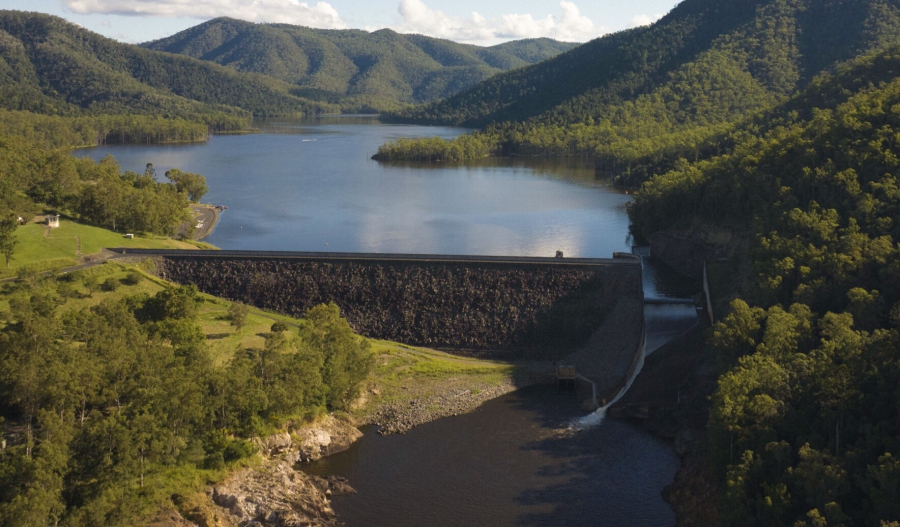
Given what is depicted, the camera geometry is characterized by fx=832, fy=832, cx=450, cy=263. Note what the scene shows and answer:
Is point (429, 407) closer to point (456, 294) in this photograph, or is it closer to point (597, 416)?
point (597, 416)

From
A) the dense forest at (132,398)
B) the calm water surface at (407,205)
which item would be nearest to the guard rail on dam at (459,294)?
the dense forest at (132,398)

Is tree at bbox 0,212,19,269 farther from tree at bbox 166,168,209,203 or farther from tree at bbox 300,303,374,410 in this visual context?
tree at bbox 166,168,209,203

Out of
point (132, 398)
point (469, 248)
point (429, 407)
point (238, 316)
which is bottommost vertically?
point (429, 407)

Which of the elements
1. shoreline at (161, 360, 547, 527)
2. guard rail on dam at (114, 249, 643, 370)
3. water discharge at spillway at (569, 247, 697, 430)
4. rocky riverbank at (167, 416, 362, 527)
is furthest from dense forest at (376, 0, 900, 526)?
rocky riverbank at (167, 416, 362, 527)

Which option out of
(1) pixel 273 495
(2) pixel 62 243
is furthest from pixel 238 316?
(2) pixel 62 243

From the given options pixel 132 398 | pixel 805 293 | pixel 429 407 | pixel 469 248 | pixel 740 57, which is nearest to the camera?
pixel 132 398

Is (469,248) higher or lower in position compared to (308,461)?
higher

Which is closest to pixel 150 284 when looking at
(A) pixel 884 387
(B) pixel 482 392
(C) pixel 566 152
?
(B) pixel 482 392
